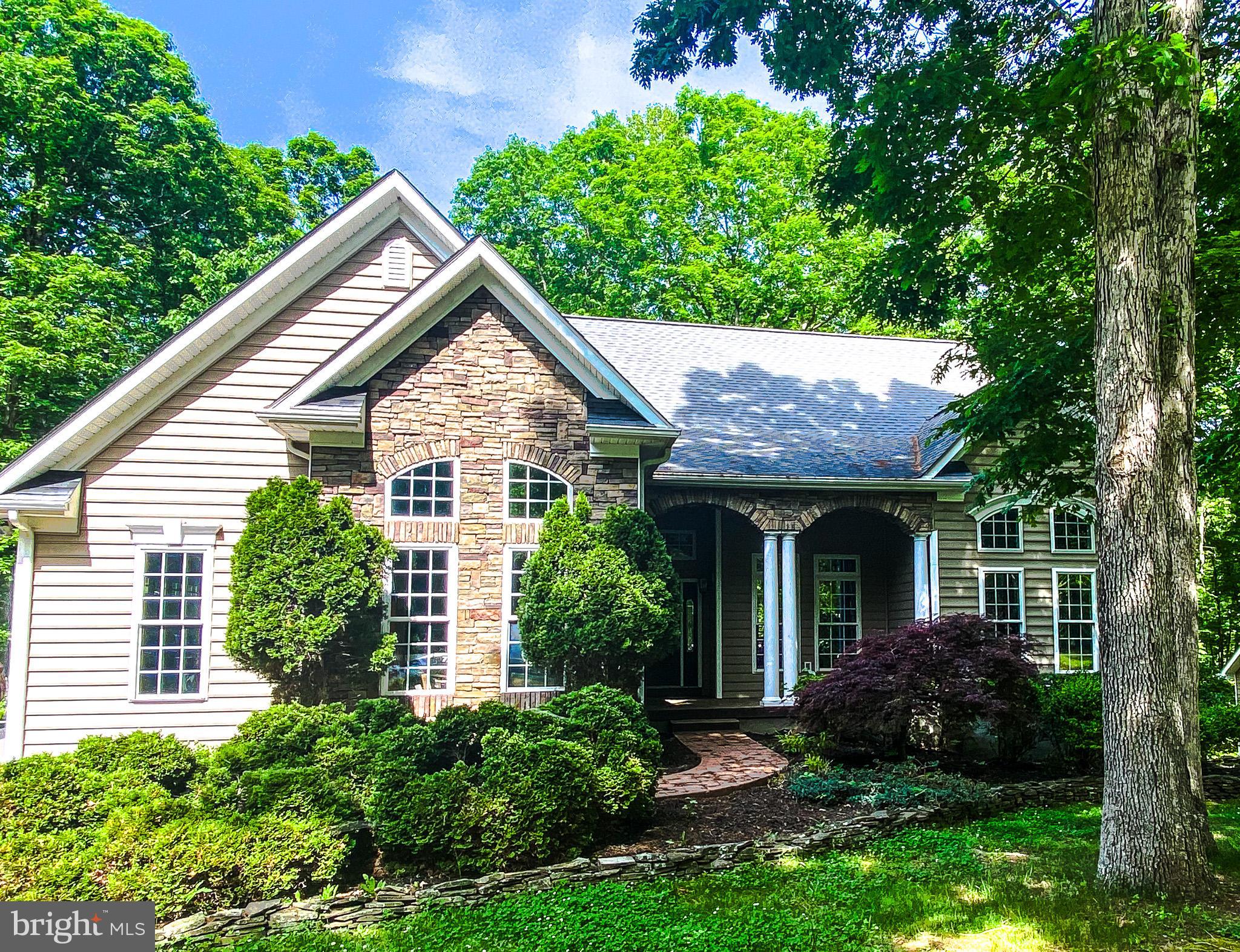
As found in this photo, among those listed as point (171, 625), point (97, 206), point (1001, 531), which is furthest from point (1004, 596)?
point (97, 206)

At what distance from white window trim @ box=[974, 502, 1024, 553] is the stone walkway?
504 cm

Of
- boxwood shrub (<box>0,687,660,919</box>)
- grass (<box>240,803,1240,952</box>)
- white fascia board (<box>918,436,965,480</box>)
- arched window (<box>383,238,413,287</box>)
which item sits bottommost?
grass (<box>240,803,1240,952</box>)

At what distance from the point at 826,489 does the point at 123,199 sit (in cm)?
2041

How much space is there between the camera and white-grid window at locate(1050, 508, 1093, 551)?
1338 centimetres

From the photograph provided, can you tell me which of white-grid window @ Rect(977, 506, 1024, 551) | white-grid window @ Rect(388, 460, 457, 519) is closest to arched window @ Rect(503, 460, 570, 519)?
white-grid window @ Rect(388, 460, 457, 519)

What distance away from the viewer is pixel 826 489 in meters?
12.4

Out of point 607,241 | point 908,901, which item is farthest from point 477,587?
point 607,241

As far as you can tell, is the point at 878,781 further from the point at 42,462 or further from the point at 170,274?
the point at 170,274

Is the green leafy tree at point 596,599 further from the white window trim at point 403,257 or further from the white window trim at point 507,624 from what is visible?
the white window trim at point 403,257

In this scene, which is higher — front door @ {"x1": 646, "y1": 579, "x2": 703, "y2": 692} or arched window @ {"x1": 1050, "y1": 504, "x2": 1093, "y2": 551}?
arched window @ {"x1": 1050, "y1": 504, "x2": 1093, "y2": 551}

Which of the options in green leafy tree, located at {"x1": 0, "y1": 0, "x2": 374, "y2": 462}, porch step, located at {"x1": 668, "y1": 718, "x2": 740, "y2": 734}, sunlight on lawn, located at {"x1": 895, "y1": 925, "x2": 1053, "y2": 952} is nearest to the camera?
sunlight on lawn, located at {"x1": 895, "y1": 925, "x2": 1053, "y2": 952}

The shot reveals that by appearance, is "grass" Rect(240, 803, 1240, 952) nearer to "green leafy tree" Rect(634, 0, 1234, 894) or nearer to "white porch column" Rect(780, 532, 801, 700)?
"green leafy tree" Rect(634, 0, 1234, 894)

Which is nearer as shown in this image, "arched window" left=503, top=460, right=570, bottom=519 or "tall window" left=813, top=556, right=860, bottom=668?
"arched window" left=503, top=460, right=570, bottom=519

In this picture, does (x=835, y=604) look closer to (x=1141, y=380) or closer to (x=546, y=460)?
(x=546, y=460)
